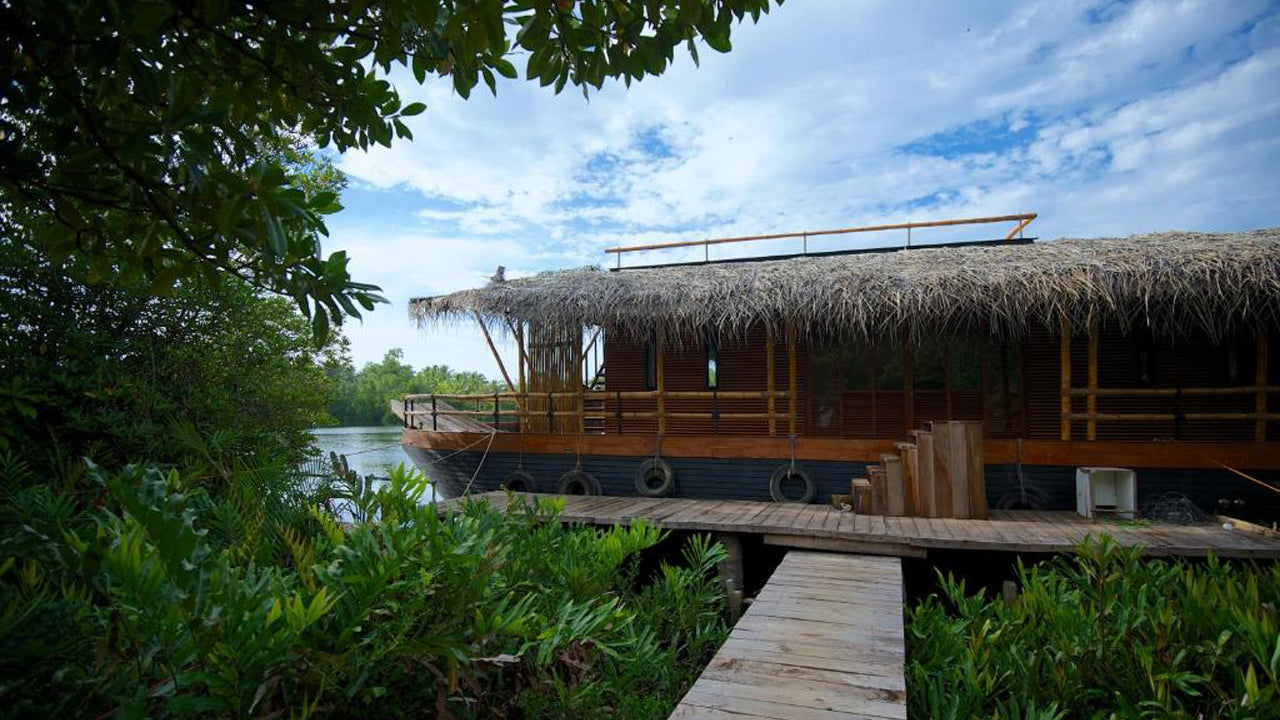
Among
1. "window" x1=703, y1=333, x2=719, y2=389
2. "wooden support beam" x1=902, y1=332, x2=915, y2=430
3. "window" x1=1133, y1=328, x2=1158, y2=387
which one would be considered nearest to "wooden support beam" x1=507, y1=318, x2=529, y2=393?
"window" x1=703, y1=333, x2=719, y2=389

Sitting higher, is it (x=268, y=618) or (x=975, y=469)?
(x=268, y=618)

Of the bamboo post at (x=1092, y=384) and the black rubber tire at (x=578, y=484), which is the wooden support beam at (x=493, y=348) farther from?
the bamboo post at (x=1092, y=384)

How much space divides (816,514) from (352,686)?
565cm

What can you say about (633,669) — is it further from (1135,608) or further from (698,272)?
(698,272)

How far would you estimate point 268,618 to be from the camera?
1479 millimetres

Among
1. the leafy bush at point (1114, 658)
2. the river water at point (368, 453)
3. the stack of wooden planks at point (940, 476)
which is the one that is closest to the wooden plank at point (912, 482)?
the stack of wooden planks at point (940, 476)

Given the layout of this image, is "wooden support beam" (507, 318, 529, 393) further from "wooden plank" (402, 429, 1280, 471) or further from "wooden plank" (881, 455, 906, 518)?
"wooden plank" (881, 455, 906, 518)

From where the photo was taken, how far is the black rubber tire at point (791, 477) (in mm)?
8383

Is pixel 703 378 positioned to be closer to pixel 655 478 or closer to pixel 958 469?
pixel 655 478

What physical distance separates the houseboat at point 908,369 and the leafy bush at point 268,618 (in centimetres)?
560

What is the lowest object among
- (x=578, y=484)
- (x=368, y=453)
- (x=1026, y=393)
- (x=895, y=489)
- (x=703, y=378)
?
(x=368, y=453)

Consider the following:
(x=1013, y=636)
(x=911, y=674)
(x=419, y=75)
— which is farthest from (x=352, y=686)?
(x=1013, y=636)

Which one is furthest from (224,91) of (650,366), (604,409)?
(604,409)

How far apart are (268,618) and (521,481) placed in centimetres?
828
